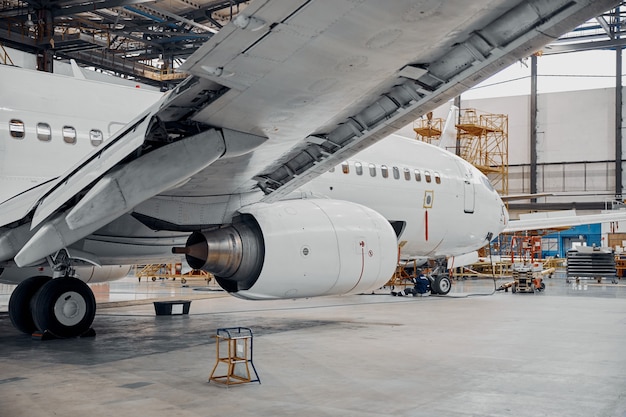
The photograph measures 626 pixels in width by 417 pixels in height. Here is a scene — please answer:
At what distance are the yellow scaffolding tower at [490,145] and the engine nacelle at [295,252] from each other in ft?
113

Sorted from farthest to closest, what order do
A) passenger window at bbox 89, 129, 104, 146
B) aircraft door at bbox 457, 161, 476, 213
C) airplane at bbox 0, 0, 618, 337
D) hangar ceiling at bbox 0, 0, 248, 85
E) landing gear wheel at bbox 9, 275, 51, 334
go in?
hangar ceiling at bbox 0, 0, 248, 85, aircraft door at bbox 457, 161, 476, 213, landing gear wheel at bbox 9, 275, 51, 334, passenger window at bbox 89, 129, 104, 146, airplane at bbox 0, 0, 618, 337

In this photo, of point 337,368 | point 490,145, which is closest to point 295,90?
point 337,368

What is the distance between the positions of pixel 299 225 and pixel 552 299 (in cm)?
1240

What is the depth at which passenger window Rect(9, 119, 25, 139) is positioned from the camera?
369 inches

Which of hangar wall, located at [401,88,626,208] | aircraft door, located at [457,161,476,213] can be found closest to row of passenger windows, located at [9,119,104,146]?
aircraft door, located at [457,161,476,213]

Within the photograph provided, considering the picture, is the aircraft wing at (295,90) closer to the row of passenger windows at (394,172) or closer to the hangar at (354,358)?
the hangar at (354,358)

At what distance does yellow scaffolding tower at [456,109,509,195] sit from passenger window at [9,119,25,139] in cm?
3531

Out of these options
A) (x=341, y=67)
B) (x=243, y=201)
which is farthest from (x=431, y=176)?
(x=341, y=67)

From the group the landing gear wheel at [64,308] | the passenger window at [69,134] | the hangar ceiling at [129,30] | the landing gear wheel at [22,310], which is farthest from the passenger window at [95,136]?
the hangar ceiling at [129,30]

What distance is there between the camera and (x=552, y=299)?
18.2m

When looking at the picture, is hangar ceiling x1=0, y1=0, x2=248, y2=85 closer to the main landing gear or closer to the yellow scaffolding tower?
the yellow scaffolding tower

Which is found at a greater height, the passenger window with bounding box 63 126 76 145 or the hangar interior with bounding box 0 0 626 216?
the hangar interior with bounding box 0 0 626 216

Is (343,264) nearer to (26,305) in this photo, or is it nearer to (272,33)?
(272,33)

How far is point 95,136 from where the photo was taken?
10031mm
